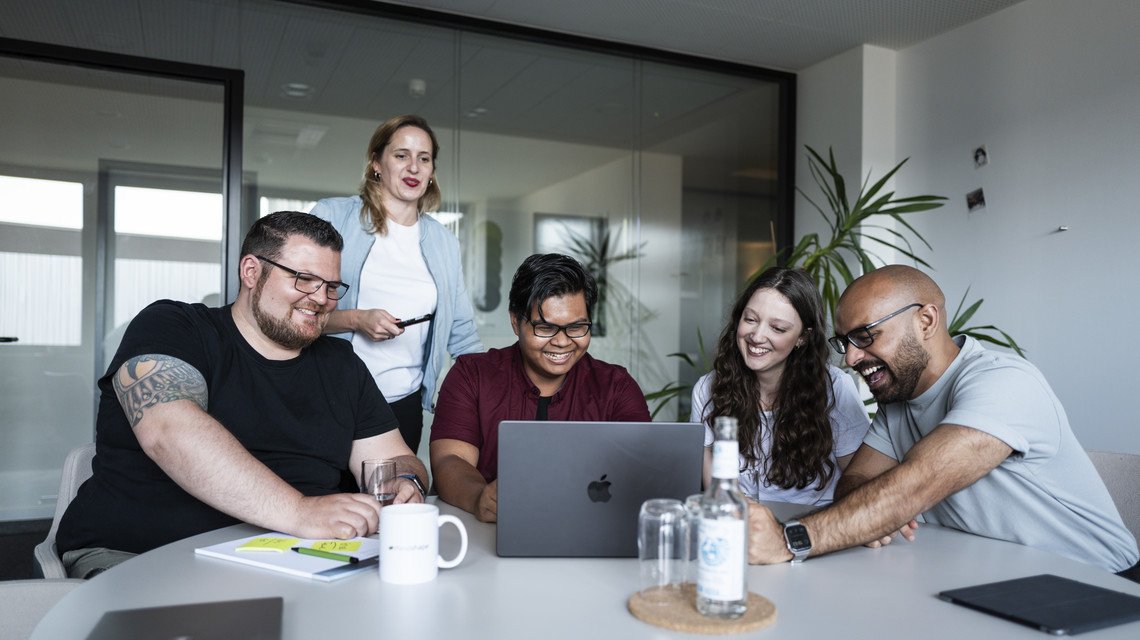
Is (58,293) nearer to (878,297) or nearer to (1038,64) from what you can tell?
(878,297)

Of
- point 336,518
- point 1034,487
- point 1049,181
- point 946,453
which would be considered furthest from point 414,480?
point 1049,181

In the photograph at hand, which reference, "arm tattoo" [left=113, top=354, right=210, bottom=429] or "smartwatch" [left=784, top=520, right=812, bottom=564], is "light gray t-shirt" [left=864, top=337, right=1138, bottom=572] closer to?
"smartwatch" [left=784, top=520, right=812, bottom=564]

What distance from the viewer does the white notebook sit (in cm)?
129

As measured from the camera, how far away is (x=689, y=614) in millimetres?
1105

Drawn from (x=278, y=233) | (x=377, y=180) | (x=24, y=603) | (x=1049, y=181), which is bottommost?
(x=24, y=603)

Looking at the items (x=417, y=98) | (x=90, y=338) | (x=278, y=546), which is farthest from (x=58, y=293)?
(x=278, y=546)

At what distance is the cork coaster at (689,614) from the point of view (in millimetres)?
1067

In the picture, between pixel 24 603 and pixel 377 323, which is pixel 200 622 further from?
pixel 377 323

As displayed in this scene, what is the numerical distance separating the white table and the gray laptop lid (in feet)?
0.12

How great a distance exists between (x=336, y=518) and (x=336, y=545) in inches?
2.9

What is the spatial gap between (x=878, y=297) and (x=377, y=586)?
123cm

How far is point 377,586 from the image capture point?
1241mm

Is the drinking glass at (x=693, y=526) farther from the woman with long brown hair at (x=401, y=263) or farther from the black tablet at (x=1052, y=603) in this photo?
the woman with long brown hair at (x=401, y=263)

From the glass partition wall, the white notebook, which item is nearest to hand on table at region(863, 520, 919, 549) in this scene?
the white notebook
